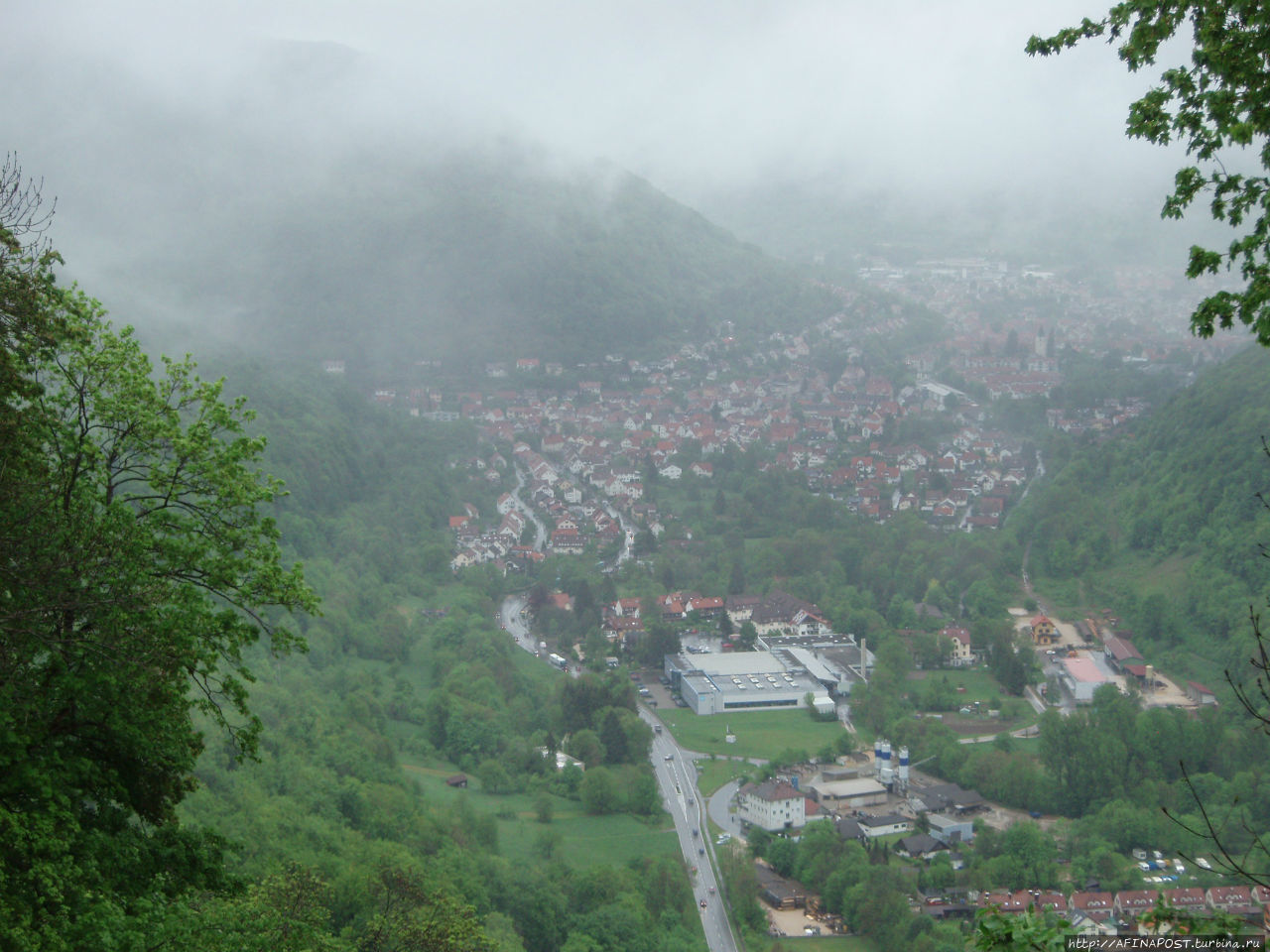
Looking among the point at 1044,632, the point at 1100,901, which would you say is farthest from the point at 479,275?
the point at 1100,901

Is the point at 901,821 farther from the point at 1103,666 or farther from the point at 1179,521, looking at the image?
the point at 1179,521

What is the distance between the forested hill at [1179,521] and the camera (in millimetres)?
23406

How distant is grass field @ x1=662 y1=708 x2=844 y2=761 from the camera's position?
20438mm

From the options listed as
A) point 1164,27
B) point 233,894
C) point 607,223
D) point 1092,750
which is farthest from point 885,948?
point 607,223

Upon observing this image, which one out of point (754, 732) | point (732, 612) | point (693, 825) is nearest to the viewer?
point (693, 825)

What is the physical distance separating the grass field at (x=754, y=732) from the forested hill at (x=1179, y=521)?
740 centimetres

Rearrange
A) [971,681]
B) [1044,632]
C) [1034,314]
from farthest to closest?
[1034,314] < [1044,632] < [971,681]

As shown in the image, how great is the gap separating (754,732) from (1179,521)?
1274 centimetres

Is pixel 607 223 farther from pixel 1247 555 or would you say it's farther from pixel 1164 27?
pixel 1164 27

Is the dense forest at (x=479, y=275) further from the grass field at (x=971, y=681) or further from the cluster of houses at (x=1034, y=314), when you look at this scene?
the grass field at (x=971, y=681)

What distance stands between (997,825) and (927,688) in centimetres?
565

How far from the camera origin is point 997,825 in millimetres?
17266

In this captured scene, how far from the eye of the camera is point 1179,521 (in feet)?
89.1

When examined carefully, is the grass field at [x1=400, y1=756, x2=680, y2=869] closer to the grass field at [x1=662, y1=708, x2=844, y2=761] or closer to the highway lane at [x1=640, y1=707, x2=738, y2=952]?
the highway lane at [x1=640, y1=707, x2=738, y2=952]
